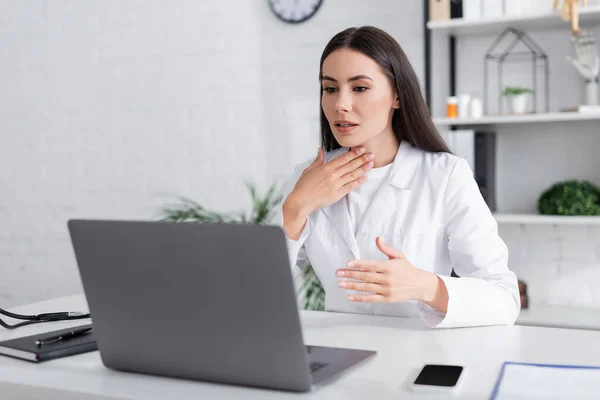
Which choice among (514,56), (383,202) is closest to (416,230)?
(383,202)

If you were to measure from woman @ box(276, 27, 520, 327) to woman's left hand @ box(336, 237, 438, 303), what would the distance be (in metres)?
0.27

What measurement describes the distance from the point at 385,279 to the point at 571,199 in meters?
1.66

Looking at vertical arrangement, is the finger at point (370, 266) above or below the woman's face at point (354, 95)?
below

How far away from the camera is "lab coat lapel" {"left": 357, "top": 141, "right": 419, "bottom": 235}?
1788 mm

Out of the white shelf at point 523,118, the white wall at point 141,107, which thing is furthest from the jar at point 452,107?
the white wall at point 141,107

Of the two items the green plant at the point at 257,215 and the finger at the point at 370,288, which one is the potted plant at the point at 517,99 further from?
the finger at the point at 370,288

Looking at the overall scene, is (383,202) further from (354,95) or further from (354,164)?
(354,95)

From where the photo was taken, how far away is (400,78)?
70.9 inches

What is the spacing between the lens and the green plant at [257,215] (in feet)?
10.3

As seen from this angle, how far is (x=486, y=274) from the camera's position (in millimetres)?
1624

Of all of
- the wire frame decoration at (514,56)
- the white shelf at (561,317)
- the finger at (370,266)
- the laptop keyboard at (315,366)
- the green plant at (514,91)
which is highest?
the wire frame decoration at (514,56)

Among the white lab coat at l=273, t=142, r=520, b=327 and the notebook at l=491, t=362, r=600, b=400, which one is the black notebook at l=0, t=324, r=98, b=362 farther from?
the notebook at l=491, t=362, r=600, b=400

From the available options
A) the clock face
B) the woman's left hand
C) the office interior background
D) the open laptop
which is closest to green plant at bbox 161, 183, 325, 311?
the office interior background

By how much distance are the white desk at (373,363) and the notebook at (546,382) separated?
0.02 metres
